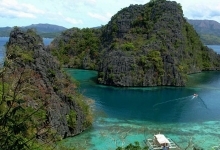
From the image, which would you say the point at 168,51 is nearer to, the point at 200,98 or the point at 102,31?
the point at 200,98

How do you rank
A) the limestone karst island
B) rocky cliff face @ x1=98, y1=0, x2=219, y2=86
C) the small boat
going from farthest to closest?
rocky cliff face @ x1=98, y1=0, x2=219, y2=86, the small boat, the limestone karst island

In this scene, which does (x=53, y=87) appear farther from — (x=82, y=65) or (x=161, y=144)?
(x=82, y=65)

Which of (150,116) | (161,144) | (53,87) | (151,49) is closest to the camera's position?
(161,144)

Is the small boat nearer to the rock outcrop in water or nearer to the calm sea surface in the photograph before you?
the calm sea surface

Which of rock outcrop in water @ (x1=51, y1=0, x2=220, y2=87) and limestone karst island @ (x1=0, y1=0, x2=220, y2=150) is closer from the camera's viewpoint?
limestone karst island @ (x1=0, y1=0, x2=220, y2=150)

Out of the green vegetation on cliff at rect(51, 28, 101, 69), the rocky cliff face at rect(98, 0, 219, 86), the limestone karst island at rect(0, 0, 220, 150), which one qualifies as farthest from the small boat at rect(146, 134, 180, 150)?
the green vegetation on cliff at rect(51, 28, 101, 69)

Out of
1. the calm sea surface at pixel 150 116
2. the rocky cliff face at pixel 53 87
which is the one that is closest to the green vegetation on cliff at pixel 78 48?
the calm sea surface at pixel 150 116

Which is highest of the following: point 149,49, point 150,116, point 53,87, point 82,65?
point 149,49

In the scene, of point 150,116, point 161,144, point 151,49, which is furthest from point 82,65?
point 161,144
